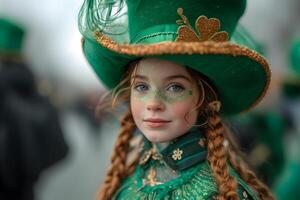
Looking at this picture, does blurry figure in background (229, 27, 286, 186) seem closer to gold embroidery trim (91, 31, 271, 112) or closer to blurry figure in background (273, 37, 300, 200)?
blurry figure in background (273, 37, 300, 200)

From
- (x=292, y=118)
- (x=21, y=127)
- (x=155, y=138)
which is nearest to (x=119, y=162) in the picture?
(x=155, y=138)

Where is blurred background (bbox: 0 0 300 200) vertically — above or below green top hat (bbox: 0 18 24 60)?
below

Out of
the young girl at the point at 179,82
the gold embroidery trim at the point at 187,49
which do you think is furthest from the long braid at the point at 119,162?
the gold embroidery trim at the point at 187,49

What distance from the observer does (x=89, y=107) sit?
4.10m

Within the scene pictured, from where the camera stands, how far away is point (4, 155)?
18.5 ft

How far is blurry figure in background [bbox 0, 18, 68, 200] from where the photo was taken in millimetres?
5727

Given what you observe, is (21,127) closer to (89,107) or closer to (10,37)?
(10,37)

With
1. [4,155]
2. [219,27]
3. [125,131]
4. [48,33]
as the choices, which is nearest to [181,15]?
[219,27]

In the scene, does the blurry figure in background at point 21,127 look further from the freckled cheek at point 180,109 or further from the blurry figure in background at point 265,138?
the freckled cheek at point 180,109

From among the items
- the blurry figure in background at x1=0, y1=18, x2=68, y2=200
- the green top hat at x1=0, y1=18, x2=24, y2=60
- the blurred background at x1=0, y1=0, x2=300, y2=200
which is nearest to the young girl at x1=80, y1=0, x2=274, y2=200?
the blurred background at x1=0, y1=0, x2=300, y2=200

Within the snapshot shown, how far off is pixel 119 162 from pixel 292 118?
10.7 feet

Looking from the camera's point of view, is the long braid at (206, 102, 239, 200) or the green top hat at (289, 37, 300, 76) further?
the green top hat at (289, 37, 300, 76)

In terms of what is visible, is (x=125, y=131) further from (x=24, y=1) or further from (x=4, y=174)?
(x=24, y=1)

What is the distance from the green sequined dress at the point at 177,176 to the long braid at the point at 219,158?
0.10 ft
